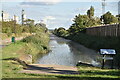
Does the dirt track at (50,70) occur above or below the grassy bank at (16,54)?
below

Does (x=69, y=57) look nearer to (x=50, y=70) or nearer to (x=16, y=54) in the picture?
(x=16, y=54)

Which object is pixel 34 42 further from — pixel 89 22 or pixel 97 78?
pixel 89 22

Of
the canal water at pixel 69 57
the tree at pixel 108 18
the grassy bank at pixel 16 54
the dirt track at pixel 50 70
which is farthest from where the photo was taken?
the tree at pixel 108 18

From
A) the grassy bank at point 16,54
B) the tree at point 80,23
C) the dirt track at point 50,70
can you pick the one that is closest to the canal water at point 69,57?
the grassy bank at point 16,54

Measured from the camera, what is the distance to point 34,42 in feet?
111

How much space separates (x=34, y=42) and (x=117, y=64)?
17.4 metres

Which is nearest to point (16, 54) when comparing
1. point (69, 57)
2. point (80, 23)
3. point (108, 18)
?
point (69, 57)

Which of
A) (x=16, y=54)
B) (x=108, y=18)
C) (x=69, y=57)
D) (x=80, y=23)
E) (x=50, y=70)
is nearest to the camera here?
(x=50, y=70)

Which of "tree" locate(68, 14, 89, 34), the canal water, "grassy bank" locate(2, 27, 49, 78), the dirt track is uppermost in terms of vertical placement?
"tree" locate(68, 14, 89, 34)

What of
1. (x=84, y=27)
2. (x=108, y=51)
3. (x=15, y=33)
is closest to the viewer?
(x=108, y=51)

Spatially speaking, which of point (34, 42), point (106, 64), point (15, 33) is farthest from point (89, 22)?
point (106, 64)

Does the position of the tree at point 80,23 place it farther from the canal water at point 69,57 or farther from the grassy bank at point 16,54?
the grassy bank at point 16,54

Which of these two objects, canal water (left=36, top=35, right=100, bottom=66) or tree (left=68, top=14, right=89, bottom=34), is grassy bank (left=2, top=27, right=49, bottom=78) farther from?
tree (left=68, top=14, right=89, bottom=34)

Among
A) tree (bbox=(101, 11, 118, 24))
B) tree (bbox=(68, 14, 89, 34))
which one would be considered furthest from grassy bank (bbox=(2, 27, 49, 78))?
tree (bbox=(68, 14, 89, 34))
